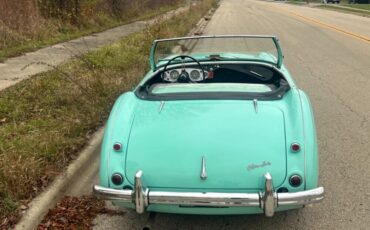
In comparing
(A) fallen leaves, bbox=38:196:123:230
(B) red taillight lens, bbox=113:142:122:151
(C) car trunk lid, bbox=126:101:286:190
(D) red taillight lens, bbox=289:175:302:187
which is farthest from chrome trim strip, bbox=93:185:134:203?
(D) red taillight lens, bbox=289:175:302:187

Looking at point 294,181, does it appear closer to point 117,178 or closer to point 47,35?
point 117,178

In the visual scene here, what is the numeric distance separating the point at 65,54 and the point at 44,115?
17.7 feet

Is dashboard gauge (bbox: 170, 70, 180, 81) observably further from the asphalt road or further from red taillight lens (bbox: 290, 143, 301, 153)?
red taillight lens (bbox: 290, 143, 301, 153)

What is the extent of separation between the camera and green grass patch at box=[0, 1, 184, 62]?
37.8ft

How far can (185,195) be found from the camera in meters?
3.13

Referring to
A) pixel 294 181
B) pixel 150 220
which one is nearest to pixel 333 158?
pixel 294 181

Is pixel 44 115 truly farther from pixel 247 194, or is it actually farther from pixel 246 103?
pixel 247 194

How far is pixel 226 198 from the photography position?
311 centimetres

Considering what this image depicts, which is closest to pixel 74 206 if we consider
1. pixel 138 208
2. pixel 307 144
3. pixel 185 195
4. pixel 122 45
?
pixel 138 208

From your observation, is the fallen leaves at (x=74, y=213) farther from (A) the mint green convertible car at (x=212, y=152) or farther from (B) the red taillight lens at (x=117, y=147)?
(B) the red taillight lens at (x=117, y=147)

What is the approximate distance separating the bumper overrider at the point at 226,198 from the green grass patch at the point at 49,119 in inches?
48.0

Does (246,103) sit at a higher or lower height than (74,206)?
higher

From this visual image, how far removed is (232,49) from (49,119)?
2421 millimetres

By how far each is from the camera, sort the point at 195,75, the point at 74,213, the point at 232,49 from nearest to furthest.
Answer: the point at 74,213 < the point at 195,75 < the point at 232,49
